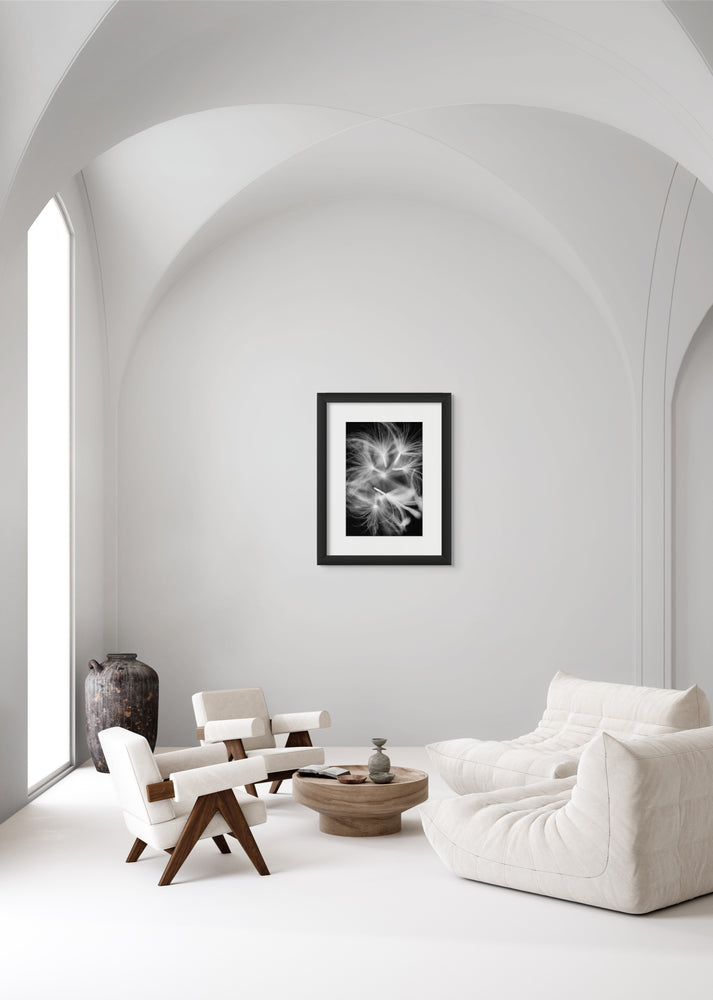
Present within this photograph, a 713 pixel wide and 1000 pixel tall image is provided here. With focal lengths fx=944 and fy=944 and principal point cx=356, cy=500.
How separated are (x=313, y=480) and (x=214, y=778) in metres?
3.47

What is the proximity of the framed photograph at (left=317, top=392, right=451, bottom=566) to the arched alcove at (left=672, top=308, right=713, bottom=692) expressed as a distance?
1745 millimetres

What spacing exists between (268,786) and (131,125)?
149 inches

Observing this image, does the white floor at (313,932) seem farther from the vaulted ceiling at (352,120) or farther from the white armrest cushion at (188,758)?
the vaulted ceiling at (352,120)

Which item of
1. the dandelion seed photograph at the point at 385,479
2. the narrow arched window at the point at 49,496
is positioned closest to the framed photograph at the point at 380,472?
the dandelion seed photograph at the point at 385,479

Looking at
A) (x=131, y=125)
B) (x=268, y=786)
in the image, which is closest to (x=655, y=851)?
(x=268, y=786)

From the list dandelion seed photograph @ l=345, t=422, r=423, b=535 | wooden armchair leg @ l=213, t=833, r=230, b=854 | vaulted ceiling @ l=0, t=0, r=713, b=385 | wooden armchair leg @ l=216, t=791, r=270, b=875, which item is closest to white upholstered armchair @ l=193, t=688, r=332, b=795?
wooden armchair leg @ l=213, t=833, r=230, b=854

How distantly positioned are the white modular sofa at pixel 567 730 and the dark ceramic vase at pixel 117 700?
6.47 feet

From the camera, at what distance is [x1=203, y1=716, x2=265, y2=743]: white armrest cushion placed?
5301 millimetres

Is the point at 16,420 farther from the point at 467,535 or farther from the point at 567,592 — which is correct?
the point at 567,592

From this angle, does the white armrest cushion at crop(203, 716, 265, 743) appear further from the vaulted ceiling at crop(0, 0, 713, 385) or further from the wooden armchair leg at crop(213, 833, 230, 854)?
the vaulted ceiling at crop(0, 0, 713, 385)

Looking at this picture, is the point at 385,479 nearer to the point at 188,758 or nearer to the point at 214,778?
the point at 188,758

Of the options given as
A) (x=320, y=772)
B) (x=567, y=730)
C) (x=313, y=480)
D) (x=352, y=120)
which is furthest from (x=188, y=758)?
(x=352, y=120)

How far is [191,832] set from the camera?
4000mm

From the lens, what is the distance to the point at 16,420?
201 inches
